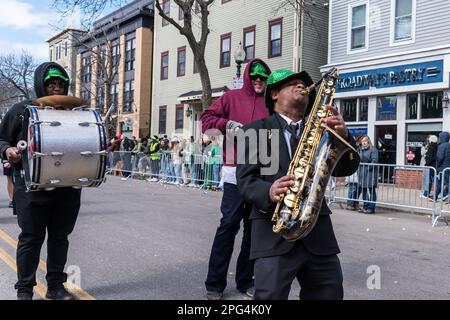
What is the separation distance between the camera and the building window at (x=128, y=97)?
35.3 m

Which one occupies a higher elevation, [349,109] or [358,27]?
[358,27]

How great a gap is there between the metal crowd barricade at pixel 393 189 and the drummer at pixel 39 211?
24.4 feet

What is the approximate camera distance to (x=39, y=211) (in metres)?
4.10

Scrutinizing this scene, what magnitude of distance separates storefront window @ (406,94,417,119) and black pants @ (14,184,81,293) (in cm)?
1415

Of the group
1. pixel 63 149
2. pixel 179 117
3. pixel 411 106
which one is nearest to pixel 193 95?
pixel 179 117

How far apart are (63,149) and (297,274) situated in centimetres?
210

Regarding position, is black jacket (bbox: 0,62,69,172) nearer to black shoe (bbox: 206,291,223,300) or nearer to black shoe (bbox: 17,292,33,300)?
black shoe (bbox: 17,292,33,300)

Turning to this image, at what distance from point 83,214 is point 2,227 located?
1.70 meters

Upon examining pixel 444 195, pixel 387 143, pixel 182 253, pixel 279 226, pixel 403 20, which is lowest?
pixel 182 253

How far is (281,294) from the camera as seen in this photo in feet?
9.09

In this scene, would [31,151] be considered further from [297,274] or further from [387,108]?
[387,108]

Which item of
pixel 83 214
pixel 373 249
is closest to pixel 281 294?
pixel 373 249

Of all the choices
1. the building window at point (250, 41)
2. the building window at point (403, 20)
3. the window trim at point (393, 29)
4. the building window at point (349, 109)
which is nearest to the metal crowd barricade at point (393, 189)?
the building window at point (349, 109)
